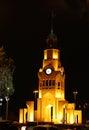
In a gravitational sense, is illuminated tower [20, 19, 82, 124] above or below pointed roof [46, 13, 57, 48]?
below

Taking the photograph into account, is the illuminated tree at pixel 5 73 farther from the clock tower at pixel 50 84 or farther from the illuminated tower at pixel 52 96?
the clock tower at pixel 50 84

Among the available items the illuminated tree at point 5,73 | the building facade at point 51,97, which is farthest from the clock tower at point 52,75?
the illuminated tree at point 5,73

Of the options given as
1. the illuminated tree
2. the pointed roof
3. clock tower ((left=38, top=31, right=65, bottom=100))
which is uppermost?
the pointed roof

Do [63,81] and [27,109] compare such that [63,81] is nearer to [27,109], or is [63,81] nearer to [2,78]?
[27,109]

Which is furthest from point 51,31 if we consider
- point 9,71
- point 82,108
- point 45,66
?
point 9,71

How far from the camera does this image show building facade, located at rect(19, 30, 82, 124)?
9425 cm

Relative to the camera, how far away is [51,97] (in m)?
96.3

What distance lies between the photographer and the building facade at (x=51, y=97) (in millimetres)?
94250

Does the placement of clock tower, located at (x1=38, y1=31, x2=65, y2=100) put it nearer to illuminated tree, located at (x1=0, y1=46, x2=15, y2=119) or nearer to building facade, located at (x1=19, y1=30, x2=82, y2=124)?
building facade, located at (x1=19, y1=30, x2=82, y2=124)

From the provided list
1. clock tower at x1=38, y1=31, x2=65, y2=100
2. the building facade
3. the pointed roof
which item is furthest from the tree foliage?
the pointed roof

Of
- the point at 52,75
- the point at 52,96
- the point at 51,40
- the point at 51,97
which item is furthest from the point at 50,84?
the point at 51,40

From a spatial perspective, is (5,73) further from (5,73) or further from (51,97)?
(51,97)

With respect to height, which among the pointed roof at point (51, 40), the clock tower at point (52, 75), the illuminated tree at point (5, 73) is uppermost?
the pointed roof at point (51, 40)

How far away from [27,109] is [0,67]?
152 feet
